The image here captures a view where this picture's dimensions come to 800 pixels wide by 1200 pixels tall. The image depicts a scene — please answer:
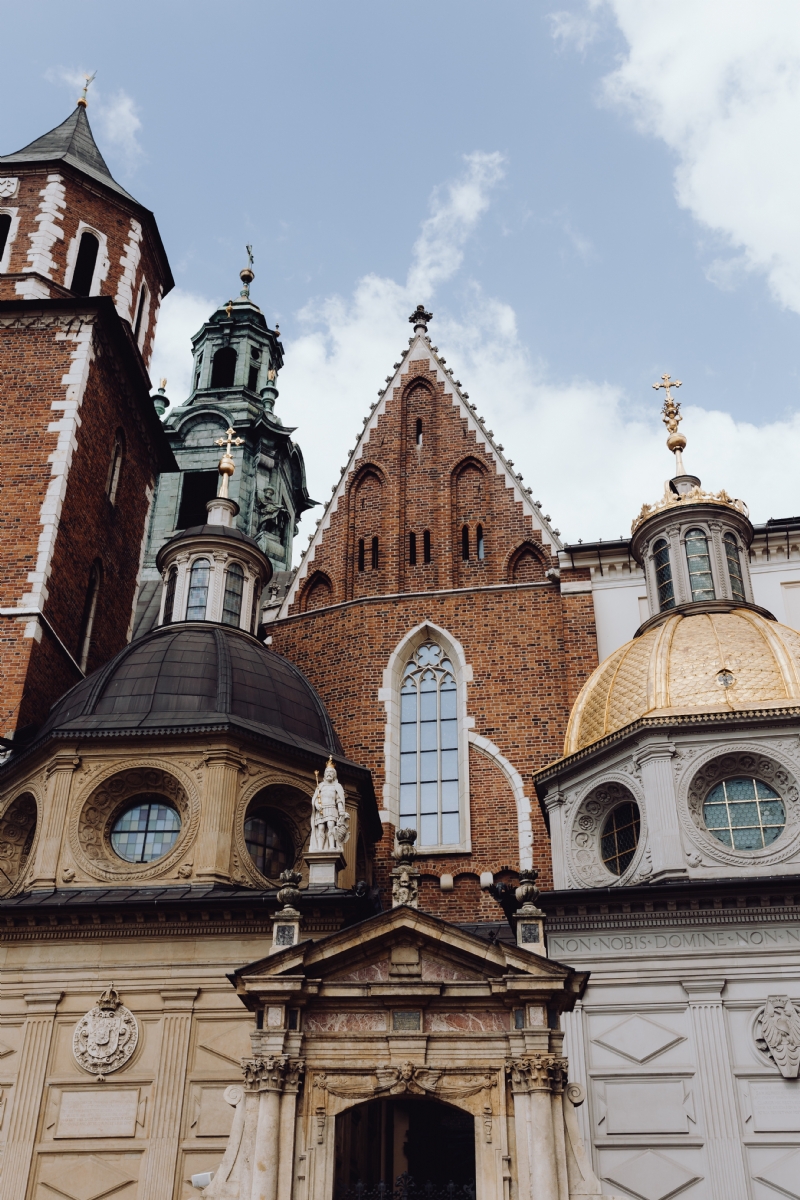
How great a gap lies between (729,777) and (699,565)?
5391 millimetres

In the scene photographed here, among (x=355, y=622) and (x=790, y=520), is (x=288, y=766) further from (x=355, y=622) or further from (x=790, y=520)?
(x=790, y=520)

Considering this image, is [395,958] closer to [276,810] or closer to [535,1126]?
[535,1126]

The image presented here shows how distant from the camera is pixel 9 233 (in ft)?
91.6

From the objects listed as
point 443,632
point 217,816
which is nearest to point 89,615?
point 443,632

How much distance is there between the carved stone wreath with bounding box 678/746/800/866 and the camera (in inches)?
667

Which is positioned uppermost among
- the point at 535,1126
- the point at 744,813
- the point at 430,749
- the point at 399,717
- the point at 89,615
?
the point at 89,615

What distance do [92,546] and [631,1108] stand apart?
588 inches

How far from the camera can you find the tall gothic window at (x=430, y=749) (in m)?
22.3

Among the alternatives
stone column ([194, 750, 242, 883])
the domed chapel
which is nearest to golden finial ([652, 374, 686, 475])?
the domed chapel

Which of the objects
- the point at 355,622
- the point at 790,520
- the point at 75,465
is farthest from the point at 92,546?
the point at 790,520

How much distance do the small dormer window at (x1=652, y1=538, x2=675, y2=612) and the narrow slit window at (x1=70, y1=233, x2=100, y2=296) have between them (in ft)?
44.5

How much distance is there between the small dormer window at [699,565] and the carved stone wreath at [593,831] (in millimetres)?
4673

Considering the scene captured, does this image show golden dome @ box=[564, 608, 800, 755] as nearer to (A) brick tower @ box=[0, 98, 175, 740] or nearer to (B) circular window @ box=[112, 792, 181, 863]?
(B) circular window @ box=[112, 792, 181, 863]

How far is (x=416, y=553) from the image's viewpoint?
2555 centimetres
